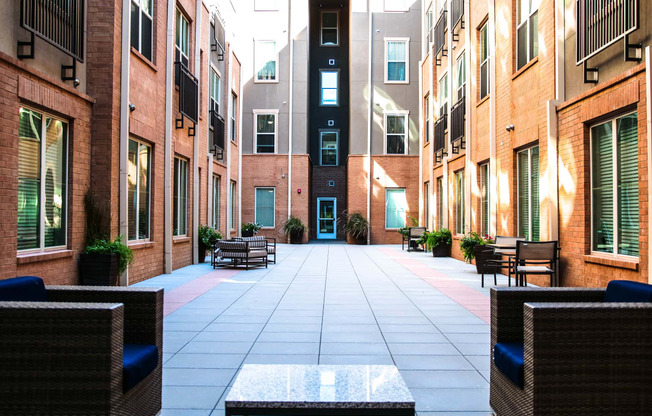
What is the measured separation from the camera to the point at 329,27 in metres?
26.3

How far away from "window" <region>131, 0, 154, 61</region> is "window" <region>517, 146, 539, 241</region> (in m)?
7.87

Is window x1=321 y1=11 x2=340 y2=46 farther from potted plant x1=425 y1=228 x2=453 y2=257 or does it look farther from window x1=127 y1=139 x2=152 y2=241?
window x1=127 y1=139 x2=152 y2=241

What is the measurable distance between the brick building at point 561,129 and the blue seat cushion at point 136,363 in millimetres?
5706

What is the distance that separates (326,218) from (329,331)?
818 inches

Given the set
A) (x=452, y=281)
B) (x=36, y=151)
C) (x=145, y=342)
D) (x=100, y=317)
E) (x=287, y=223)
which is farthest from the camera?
(x=287, y=223)

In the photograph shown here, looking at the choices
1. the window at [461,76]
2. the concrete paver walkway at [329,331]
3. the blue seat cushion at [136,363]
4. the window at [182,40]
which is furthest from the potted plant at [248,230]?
the blue seat cushion at [136,363]

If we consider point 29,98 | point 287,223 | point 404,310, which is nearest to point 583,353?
point 404,310

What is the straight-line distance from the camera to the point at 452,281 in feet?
32.8

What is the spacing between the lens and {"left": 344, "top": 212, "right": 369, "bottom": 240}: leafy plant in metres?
22.2

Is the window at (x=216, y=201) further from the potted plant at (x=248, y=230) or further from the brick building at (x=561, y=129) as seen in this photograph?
the brick building at (x=561, y=129)

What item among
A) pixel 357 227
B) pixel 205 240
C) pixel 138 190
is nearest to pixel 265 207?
pixel 357 227

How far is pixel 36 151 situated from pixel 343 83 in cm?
2070

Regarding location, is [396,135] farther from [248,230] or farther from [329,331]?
[329,331]

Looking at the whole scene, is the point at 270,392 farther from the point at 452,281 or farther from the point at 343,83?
the point at 343,83
